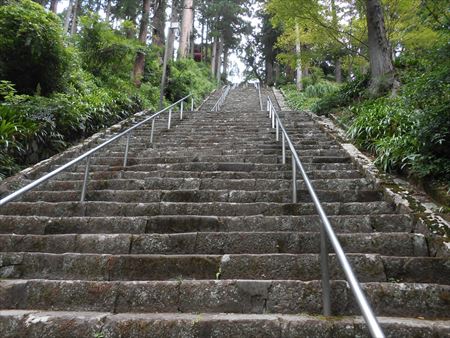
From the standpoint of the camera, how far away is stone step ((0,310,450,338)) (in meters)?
2.07

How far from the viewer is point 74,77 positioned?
8.30 meters

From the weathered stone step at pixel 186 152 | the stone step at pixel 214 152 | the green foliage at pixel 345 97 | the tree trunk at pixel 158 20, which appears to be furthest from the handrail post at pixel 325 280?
the tree trunk at pixel 158 20

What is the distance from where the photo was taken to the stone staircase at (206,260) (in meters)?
2.20

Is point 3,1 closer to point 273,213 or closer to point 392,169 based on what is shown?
point 273,213

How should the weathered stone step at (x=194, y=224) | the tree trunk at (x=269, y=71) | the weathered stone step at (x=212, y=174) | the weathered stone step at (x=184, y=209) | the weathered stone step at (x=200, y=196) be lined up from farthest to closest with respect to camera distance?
the tree trunk at (x=269, y=71) → the weathered stone step at (x=212, y=174) → the weathered stone step at (x=200, y=196) → the weathered stone step at (x=184, y=209) → the weathered stone step at (x=194, y=224)

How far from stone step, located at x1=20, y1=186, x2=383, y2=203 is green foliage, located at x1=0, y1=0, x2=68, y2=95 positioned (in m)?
3.25

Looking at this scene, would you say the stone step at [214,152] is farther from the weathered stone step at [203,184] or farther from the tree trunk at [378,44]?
the tree trunk at [378,44]

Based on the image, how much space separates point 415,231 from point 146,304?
247 cm

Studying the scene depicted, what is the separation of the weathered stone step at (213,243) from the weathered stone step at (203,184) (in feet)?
4.60

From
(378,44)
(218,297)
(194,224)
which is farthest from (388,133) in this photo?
(218,297)

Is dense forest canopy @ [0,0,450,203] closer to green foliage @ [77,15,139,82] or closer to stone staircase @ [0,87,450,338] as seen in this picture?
green foliage @ [77,15,139,82]

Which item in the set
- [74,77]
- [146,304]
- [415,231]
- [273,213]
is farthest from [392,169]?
[74,77]

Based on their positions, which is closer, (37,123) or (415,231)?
(415,231)

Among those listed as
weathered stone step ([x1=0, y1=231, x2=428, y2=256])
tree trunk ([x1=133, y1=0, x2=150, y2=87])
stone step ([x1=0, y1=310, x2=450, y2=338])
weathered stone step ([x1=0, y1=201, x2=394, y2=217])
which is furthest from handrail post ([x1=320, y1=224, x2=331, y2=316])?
tree trunk ([x1=133, y1=0, x2=150, y2=87])
